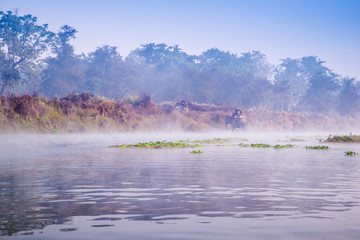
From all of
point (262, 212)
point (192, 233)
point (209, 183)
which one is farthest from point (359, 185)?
point (192, 233)

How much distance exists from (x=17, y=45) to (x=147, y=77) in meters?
45.5

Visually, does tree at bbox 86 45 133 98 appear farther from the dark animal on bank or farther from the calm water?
the calm water

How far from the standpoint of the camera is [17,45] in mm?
79188

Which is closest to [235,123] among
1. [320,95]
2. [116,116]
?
[116,116]

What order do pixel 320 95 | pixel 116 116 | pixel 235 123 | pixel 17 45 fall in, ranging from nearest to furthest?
pixel 116 116, pixel 235 123, pixel 17 45, pixel 320 95

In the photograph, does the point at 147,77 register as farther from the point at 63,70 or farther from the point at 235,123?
the point at 235,123

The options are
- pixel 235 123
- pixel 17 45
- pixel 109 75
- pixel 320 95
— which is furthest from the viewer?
pixel 320 95

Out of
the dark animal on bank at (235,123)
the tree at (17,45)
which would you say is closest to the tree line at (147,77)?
the tree at (17,45)

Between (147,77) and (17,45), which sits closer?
(17,45)

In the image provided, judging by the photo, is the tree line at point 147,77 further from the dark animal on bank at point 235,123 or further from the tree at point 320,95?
the dark animal on bank at point 235,123

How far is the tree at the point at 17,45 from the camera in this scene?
257ft

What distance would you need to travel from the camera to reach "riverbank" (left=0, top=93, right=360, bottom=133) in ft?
104

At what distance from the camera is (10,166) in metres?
13.0

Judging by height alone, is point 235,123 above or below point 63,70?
below
